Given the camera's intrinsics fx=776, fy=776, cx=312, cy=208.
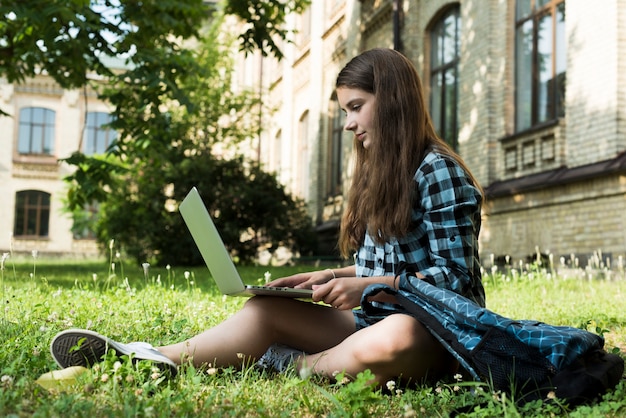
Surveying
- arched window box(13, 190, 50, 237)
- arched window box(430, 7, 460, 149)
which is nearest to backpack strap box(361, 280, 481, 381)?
arched window box(430, 7, 460, 149)

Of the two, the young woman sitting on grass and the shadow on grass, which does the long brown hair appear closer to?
the young woman sitting on grass

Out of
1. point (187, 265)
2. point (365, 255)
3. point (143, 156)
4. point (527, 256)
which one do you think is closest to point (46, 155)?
point (187, 265)

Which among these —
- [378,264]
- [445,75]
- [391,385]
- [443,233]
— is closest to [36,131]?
[445,75]

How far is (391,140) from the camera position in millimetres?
3363

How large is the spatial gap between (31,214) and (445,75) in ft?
105

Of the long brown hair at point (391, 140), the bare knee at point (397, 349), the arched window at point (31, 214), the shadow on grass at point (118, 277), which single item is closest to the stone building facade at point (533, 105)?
the shadow on grass at point (118, 277)

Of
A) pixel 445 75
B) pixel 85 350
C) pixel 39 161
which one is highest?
pixel 39 161

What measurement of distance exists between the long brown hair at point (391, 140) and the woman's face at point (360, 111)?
0.02m

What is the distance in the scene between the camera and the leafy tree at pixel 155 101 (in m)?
10.5

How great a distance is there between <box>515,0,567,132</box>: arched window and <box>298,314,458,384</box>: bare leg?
8.87 m

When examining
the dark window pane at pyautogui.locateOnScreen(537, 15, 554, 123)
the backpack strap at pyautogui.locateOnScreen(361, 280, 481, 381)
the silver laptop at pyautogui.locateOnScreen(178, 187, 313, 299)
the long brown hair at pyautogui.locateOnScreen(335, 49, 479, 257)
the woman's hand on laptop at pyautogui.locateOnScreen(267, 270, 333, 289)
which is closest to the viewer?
the backpack strap at pyautogui.locateOnScreen(361, 280, 481, 381)

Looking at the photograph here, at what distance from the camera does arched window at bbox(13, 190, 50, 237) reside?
4134 centimetres

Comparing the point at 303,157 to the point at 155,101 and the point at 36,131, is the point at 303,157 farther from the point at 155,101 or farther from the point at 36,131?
the point at 36,131

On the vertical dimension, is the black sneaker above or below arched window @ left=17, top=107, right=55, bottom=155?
below
